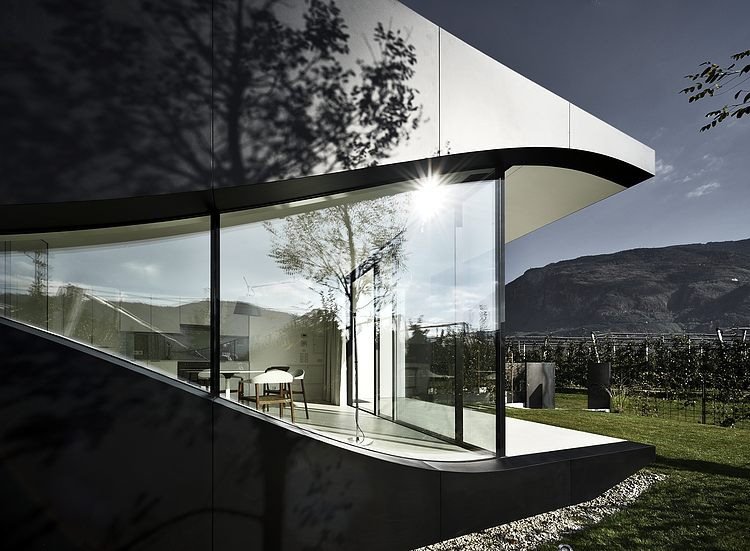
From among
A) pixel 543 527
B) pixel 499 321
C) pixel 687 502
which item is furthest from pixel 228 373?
pixel 687 502

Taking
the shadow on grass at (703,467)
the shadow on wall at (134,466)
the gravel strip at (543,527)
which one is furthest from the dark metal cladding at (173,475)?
the shadow on grass at (703,467)

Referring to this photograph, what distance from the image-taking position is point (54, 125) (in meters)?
3.37

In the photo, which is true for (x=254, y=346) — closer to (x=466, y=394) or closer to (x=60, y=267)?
(x=60, y=267)

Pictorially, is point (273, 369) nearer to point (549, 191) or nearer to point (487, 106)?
point (487, 106)

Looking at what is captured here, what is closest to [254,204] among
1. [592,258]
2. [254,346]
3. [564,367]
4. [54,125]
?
[254,346]

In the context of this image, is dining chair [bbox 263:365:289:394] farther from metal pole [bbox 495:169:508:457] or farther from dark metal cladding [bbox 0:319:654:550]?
metal pole [bbox 495:169:508:457]

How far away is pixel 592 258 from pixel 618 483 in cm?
6421

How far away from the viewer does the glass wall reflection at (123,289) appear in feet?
11.7

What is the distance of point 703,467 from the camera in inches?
270

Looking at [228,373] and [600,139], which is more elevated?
[600,139]

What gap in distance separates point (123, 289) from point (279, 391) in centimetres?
141

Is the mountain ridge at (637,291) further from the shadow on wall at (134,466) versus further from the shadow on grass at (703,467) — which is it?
the shadow on wall at (134,466)

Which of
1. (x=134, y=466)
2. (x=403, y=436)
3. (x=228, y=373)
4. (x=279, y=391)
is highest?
(x=228, y=373)

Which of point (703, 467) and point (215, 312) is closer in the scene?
point (215, 312)
